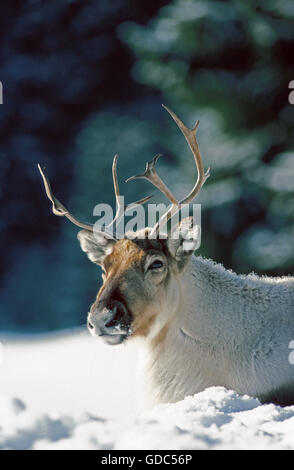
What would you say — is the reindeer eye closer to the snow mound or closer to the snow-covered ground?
the snow-covered ground

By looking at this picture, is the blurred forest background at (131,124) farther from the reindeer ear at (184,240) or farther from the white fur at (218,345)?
the reindeer ear at (184,240)

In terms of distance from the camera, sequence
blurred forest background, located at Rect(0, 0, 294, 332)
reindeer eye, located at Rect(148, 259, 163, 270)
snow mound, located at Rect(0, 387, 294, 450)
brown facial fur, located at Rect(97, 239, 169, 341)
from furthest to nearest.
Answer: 1. blurred forest background, located at Rect(0, 0, 294, 332)
2. reindeer eye, located at Rect(148, 259, 163, 270)
3. brown facial fur, located at Rect(97, 239, 169, 341)
4. snow mound, located at Rect(0, 387, 294, 450)

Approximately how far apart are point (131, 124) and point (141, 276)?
4.90m

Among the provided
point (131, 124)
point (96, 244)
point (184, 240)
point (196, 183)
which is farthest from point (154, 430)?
point (131, 124)

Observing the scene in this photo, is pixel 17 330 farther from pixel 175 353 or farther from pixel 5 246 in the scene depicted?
pixel 175 353

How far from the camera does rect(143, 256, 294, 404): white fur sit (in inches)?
121

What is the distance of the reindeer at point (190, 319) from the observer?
9.87 ft

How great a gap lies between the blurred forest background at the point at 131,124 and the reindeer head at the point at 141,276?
3.70m

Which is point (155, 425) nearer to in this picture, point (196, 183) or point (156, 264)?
point (156, 264)

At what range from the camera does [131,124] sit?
762 centimetres

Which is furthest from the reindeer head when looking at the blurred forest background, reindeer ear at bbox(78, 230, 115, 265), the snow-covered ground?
the blurred forest background

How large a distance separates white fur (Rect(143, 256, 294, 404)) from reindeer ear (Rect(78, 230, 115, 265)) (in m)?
0.40

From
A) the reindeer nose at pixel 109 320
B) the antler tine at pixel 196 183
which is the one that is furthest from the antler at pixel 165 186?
the reindeer nose at pixel 109 320
